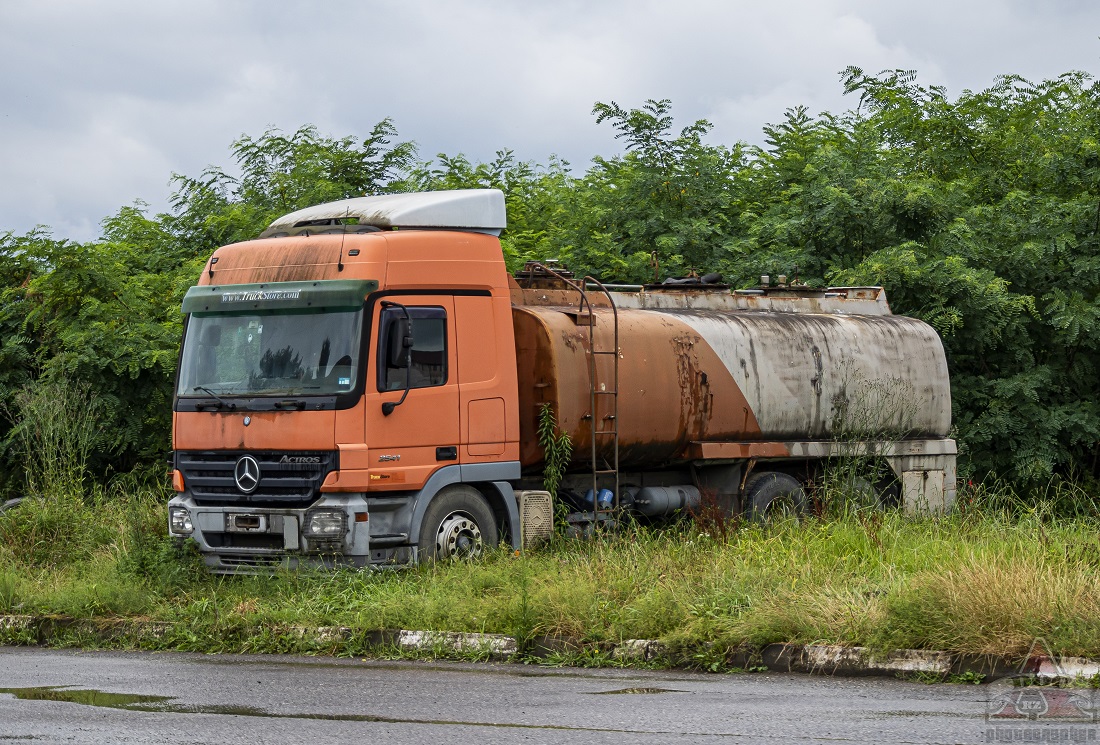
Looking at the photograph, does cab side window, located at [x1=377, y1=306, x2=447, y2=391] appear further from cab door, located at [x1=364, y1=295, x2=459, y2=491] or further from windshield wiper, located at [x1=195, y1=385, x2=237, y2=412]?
windshield wiper, located at [x1=195, y1=385, x2=237, y2=412]

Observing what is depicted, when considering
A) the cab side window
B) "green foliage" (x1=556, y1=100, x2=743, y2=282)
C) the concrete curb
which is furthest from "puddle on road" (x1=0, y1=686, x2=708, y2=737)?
"green foliage" (x1=556, y1=100, x2=743, y2=282)

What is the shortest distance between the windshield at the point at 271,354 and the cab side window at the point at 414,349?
0.25 meters

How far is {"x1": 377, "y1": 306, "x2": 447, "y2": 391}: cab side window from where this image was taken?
11930 millimetres

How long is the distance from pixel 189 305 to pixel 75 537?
3.05 meters

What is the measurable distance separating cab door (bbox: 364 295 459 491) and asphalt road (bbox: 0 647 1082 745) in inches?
107

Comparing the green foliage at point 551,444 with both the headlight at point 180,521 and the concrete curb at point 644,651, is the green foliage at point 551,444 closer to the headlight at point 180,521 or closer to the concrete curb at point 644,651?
the headlight at point 180,521

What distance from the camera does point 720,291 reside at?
53.6 ft

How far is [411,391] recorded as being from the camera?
12109 mm

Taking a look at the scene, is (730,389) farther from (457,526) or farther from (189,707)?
(189,707)

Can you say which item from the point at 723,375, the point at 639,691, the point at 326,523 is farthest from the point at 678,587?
the point at 723,375

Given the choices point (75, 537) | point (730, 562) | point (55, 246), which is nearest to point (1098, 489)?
point (730, 562)

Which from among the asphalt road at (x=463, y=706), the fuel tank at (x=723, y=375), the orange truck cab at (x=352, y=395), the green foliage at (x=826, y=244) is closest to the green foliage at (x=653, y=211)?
the green foliage at (x=826, y=244)

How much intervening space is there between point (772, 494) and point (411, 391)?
5.07 metres

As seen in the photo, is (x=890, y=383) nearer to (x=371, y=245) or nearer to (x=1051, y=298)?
(x=1051, y=298)
